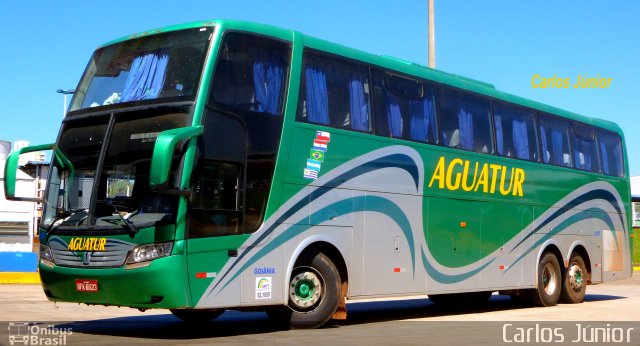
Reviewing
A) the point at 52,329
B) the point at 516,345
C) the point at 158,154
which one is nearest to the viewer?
the point at 158,154

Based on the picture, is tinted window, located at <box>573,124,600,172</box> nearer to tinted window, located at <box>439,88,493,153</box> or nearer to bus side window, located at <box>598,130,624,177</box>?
bus side window, located at <box>598,130,624,177</box>

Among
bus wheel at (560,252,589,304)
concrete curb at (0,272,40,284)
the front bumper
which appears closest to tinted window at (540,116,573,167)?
bus wheel at (560,252,589,304)

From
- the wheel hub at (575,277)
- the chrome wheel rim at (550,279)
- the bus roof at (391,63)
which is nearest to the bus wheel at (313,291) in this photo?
the bus roof at (391,63)

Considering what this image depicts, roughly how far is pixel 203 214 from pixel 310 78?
9.12 feet

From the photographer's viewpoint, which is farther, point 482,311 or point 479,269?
point 482,311

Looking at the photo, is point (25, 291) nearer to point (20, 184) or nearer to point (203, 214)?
point (203, 214)

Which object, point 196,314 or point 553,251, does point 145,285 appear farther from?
point 553,251

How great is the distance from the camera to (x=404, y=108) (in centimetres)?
1377

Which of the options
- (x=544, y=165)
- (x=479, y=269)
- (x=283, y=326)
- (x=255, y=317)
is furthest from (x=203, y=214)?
(x=544, y=165)

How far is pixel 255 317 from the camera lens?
48.7 feet

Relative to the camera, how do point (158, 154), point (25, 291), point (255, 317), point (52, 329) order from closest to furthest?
1. point (158, 154)
2. point (52, 329)
3. point (255, 317)
4. point (25, 291)

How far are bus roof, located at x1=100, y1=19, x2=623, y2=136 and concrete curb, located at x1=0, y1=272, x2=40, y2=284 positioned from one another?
53.1ft

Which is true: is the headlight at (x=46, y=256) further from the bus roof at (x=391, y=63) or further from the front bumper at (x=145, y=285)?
the bus roof at (x=391, y=63)

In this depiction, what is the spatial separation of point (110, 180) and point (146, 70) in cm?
161
